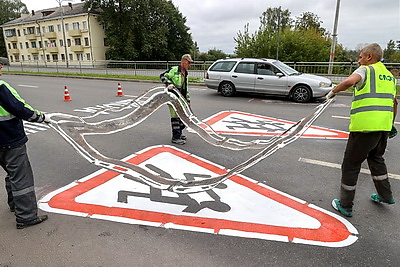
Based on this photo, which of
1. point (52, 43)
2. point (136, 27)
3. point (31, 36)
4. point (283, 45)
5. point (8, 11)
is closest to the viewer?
point (283, 45)

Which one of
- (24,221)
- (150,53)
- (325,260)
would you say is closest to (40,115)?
(24,221)

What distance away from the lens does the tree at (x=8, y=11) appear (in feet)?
222

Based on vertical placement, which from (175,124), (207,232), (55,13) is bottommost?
(207,232)

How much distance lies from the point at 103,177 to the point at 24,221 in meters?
1.32

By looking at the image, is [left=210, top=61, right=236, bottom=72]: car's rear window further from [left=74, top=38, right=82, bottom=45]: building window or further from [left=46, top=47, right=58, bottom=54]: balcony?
[left=46, top=47, right=58, bottom=54]: balcony

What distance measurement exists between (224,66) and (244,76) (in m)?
1.18

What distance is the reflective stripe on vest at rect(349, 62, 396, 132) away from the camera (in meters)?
2.98

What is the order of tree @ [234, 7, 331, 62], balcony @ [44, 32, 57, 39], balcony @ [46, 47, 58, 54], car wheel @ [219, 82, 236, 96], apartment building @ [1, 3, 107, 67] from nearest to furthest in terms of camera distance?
car wheel @ [219, 82, 236, 96], tree @ [234, 7, 331, 62], apartment building @ [1, 3, 107, 67], balcony @ [44, 32, 57, 39], balcony @ [46, 47, 58, 54]

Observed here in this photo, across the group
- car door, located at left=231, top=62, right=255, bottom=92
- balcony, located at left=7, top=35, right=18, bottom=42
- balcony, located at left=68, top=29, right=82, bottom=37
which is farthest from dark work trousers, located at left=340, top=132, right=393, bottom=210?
balcony, located at left=7, top=35, right=18, bottom=42

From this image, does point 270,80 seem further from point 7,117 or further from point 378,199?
point 7,117

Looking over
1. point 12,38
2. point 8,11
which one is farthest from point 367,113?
point 8,11

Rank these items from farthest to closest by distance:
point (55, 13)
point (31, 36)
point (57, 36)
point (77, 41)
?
point (31, 36)
point (55, 13)
point (57, 36)
point (77, 41)

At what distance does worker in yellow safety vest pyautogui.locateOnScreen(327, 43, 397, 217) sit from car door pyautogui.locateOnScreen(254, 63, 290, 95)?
8120mm

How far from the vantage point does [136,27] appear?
149ft
